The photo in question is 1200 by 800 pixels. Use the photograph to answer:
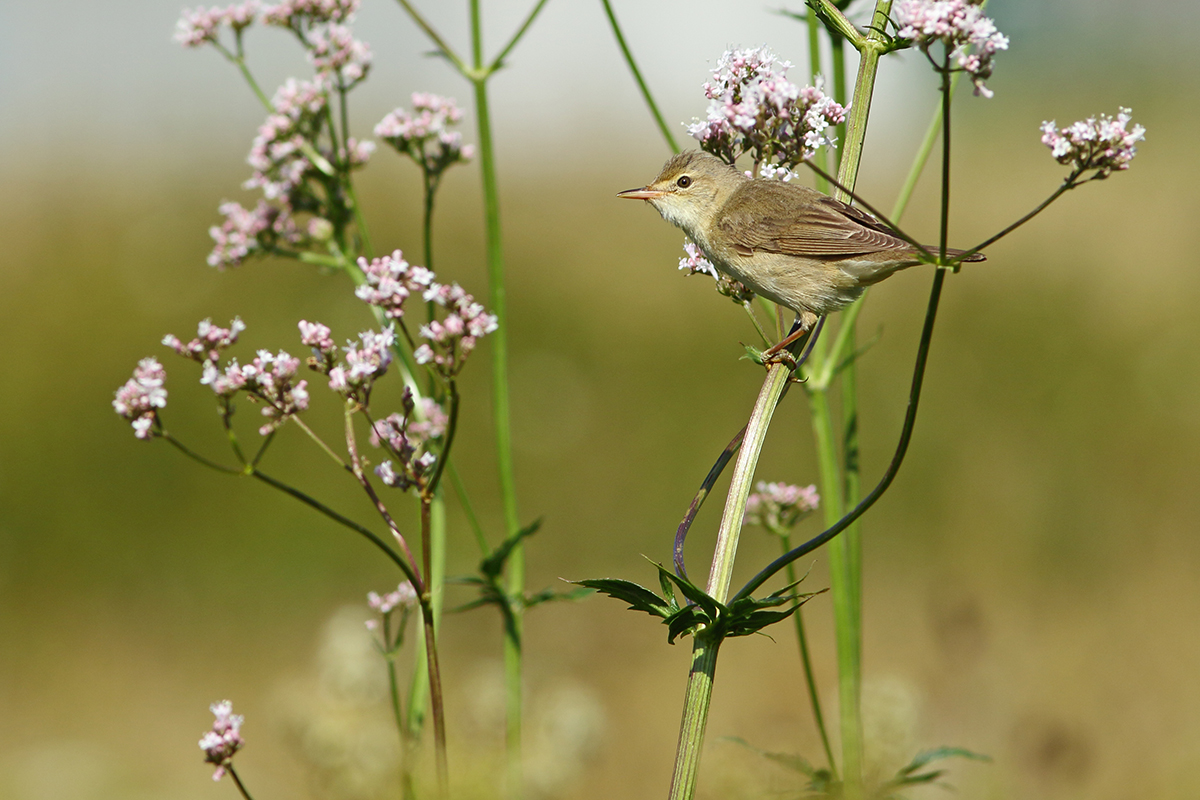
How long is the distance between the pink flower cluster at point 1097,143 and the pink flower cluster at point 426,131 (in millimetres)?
3067

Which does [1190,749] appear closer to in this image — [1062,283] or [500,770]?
[500,770]

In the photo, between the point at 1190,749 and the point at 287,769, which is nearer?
the point at 1190,749

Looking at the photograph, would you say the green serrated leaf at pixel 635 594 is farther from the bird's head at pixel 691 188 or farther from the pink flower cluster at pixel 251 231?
the pink flower cluster at pixel 251 231

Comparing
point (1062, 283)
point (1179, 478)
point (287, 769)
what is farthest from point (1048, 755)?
point (1062, 283)

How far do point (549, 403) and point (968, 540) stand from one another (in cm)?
498

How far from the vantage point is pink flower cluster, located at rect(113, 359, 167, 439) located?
2.84m

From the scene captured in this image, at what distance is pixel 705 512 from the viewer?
34.6ft

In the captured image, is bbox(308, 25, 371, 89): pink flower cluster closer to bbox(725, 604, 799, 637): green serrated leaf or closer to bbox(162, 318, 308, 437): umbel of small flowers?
bbox(162, 318, 308, 437): umbel of small flowers

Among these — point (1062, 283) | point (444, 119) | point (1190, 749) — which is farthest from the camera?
point (1062, 283)

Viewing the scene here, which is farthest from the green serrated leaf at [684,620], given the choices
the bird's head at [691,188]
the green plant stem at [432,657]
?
the bird's head at [691,188]

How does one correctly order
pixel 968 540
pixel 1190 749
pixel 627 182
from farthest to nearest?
pixel 627 182, pixel 968 540, pixel 1190 749

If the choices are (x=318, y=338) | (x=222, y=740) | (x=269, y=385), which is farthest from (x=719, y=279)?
(x=222, y=740)

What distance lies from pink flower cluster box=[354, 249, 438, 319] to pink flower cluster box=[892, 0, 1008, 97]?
4.29 feet

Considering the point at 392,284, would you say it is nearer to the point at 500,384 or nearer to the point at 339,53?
the point at 500,384
